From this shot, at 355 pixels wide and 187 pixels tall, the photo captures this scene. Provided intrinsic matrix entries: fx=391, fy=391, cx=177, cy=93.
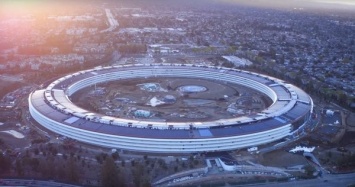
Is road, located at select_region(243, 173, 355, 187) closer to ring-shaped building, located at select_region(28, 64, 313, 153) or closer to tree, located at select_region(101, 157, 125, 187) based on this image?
ring-shaped building, located at select_region(28, 64, 313, 153)

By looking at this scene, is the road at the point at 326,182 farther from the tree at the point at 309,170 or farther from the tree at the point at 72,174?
the tree at the point at 72,174

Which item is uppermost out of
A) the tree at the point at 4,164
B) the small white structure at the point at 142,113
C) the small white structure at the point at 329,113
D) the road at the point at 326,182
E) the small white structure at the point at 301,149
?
the small white structure at the point at 329,113

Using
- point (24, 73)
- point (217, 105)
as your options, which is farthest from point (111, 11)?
point (217, 105)

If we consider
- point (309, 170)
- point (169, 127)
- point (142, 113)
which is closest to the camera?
point (309, 170)

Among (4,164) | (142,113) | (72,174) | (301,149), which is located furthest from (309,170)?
(4,164)

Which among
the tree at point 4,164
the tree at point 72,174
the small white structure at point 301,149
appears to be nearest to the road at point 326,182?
the small white structure at point 301,149

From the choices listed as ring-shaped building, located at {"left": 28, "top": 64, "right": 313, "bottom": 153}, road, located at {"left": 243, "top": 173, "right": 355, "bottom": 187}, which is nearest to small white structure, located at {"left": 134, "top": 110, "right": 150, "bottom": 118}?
ring-shaped building, located at {"left": 28, "top": 64, "right": 313, "bottom": 153}

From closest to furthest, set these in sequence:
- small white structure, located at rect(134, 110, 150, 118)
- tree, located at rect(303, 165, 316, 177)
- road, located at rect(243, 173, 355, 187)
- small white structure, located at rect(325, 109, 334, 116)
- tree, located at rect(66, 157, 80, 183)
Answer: tree, located at rect(66, 157, 80, 183), road, located at rect(243, 173, 355, 187), tree, located at rect(303, 165, 316, 177), small white structure, located at rect(134, 110, 150, 118), small white structure, located at rect(325, 109, 334, 116)

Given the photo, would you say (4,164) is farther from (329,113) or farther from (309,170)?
(329,113)

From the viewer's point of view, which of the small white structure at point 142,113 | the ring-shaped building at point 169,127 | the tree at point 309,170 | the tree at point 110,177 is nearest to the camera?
the tree at point 110,177

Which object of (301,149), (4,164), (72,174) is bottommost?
(4,164)

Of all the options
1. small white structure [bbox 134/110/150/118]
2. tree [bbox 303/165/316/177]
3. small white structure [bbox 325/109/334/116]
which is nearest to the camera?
tree [bbox 303/165/316/177]
